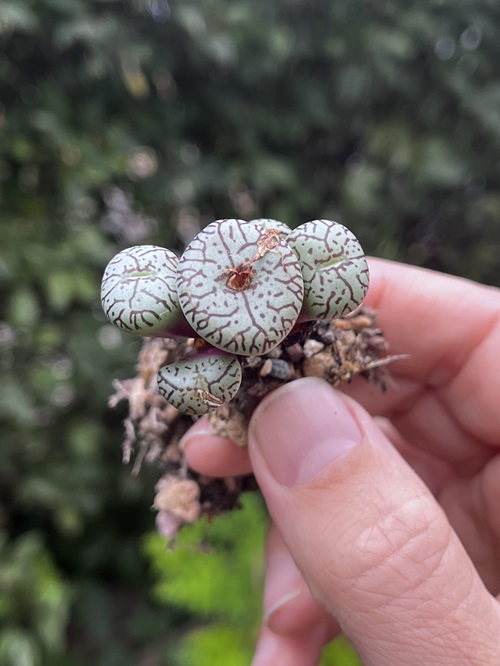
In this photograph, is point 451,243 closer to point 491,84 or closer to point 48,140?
point 491,84

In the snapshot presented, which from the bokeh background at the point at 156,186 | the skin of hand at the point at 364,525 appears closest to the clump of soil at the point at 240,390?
the skin of hand at the point at 364,525

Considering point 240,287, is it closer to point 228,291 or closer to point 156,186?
point 228,291

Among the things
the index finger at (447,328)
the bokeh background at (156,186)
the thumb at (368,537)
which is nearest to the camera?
the thumb at (368,537)

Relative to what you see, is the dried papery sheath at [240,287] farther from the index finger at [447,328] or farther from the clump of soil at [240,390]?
the index finger at [447,328]

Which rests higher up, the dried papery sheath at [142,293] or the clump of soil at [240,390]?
the dried papery sheath at [142,293]

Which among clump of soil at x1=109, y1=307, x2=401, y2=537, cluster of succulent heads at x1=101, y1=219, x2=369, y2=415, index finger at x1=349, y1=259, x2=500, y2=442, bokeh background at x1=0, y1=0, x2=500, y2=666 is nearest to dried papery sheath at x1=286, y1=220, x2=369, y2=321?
cluster of succulent heads at x1=101, y1=219, x2=369, y2=415
